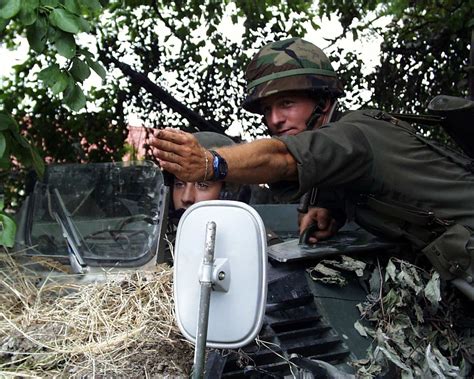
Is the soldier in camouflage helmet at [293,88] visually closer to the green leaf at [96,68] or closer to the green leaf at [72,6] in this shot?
the green leaf at [96,68]

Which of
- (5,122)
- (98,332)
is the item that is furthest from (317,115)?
(98,332)

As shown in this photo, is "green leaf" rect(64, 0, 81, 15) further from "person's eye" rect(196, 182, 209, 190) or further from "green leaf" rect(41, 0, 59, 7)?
"person's eye" rect(196, 182, 209, 190)

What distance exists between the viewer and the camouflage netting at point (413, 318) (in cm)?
220

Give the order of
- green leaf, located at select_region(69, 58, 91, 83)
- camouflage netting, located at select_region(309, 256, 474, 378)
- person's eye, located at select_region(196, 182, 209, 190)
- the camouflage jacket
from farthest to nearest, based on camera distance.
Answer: person's eye, located at select_region(196, 182, 209, 190) → green leaf, located at select_region(69, 58, 91, 83) → the camouflage jacket → camouflage netting, located at select_region(309, 256, 474, 378)

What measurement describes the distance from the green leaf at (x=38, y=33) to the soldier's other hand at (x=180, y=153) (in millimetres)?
1075

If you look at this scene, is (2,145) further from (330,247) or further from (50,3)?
(330,247)

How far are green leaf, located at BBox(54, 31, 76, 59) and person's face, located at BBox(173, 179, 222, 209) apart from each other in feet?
Answer: 3.38

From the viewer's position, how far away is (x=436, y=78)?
7320 millimetres

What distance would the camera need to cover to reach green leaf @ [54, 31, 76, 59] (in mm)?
2785

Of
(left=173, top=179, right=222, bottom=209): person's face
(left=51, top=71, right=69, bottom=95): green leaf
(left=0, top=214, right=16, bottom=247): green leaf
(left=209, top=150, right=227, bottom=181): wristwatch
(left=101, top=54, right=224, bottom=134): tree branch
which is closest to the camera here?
(left=209, top=150, right=227, bottom=181): wristwatch

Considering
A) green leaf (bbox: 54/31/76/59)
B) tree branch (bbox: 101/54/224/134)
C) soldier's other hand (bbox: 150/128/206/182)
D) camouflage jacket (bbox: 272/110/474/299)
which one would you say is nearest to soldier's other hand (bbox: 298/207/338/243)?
camouflage jacket (bbox: 272/110/474/299)

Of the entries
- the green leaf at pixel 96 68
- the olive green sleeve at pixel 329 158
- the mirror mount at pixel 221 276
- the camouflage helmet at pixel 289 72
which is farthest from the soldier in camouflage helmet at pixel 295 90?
the mirror mount at pixel 221 276

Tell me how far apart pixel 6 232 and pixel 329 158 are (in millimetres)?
1197

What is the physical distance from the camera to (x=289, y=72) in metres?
3.05
